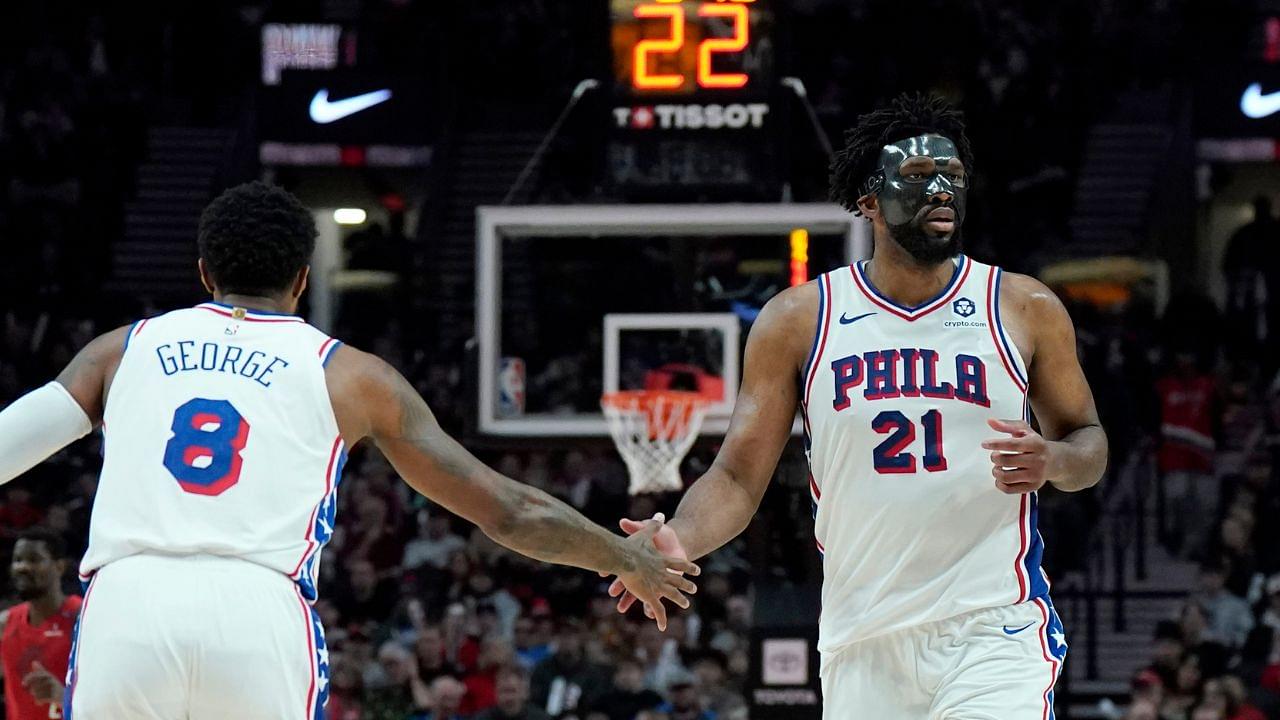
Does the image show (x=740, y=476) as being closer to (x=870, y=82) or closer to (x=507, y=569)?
(x=507, y=569)

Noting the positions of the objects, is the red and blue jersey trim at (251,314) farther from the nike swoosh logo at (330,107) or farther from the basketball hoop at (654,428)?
the nike swoosh logo at (330,107)

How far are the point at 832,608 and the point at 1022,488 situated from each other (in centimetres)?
69

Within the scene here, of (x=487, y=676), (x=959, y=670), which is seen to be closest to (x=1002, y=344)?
(x=959, y=670)

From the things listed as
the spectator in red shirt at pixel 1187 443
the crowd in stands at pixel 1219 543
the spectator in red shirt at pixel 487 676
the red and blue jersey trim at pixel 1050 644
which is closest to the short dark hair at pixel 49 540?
the spectator in red shirt at pixel 487 676

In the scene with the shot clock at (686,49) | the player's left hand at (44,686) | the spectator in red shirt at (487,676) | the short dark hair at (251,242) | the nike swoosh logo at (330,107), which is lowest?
the spectator in red shirt at (487,676)

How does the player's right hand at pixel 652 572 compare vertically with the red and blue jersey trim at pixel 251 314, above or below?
below

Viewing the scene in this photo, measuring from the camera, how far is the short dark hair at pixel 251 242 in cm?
500

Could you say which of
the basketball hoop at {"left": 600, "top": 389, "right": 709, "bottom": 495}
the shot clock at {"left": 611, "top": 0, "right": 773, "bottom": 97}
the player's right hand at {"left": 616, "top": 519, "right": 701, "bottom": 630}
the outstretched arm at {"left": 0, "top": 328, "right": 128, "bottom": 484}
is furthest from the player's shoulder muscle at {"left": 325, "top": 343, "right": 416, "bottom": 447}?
the shot clock at {"left": 611, "top": 0, "right": 773, "bottom": 97}

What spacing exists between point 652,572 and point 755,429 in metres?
0.54

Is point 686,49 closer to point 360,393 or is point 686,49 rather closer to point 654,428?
point 654,428

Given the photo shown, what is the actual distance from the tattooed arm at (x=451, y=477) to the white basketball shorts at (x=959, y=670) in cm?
61

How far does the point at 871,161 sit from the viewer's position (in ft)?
19.3

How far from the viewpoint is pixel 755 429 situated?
19.0ft

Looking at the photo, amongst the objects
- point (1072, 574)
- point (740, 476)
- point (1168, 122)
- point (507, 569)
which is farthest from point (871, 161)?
point (1168, 122)
